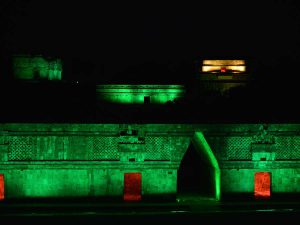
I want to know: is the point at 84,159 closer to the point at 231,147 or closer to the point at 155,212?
the point at 155,212

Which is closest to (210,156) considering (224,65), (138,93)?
(138,93)

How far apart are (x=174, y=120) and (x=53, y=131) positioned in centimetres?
500

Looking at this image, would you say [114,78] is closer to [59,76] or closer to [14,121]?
[59,76]

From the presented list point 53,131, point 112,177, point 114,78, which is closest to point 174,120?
point 112,177

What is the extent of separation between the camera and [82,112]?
18.3 m

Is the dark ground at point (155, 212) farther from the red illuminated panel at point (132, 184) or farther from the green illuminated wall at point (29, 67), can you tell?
the green illuminated wall at point (29, 67)

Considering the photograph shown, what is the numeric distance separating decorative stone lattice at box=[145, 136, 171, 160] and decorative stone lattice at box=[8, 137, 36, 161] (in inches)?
182

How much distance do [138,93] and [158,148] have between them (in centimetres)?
981

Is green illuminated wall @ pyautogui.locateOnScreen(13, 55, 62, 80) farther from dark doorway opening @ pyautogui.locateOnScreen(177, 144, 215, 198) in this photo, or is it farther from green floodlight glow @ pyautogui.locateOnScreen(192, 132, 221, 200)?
green floodlight glow @ pyautogui.locateOnScreen(192, 132, 221, 200)

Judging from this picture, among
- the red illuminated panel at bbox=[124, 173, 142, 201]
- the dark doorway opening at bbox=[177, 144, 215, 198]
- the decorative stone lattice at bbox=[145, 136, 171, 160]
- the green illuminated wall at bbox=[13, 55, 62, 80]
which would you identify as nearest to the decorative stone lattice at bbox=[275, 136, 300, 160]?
the dark doorway opening at bbox=[177, 144, 215, 198]

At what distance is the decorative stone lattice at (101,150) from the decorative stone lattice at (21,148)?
2.26m

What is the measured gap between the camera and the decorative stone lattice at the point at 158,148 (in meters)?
16.9

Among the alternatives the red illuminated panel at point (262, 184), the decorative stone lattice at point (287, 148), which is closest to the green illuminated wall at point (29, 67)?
the red illuminated panel at point (262, 184)

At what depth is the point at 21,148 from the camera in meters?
16.4
